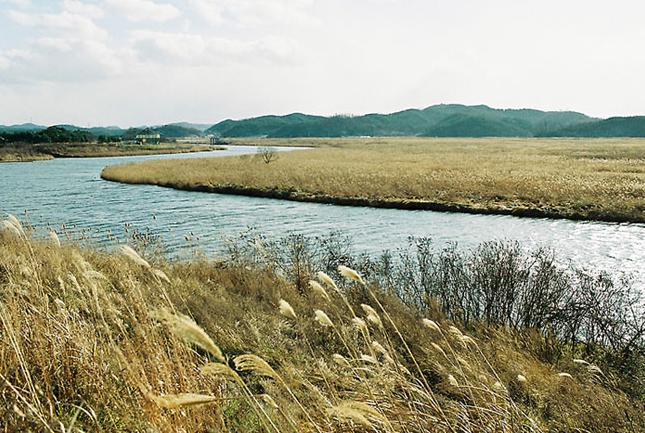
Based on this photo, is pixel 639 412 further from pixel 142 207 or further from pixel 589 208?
pixel 142 207

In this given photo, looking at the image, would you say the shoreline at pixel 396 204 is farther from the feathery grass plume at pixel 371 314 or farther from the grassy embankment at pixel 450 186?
the feathery grass plume at pixel 371 314

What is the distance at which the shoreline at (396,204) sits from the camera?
27250 millimetres

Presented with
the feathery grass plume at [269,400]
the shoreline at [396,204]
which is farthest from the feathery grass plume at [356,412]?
the shoreline at [396,204]

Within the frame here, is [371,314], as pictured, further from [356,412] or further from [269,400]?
[356,412]

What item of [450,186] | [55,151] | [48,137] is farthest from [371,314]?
[48,137]

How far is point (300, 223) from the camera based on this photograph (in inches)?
1016

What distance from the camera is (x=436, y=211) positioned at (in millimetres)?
30125

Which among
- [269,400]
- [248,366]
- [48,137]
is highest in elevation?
[48,137]

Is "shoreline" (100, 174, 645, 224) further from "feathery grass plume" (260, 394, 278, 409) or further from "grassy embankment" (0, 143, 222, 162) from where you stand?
"grassy embankment" (0, 143, 222, 162)

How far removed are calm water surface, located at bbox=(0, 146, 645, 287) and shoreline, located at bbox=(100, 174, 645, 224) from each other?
41.8 inches

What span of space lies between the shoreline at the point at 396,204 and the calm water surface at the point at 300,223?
1.06 meters

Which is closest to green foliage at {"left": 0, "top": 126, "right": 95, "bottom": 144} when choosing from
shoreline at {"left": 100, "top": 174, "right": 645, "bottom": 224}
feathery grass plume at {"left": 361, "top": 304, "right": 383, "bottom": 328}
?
shoreline at {"left": 100, "top": 174, "right": 645, "bottom": 224}

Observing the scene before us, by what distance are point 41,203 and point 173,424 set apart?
1289 inches

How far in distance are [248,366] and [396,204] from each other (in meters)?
29.8
